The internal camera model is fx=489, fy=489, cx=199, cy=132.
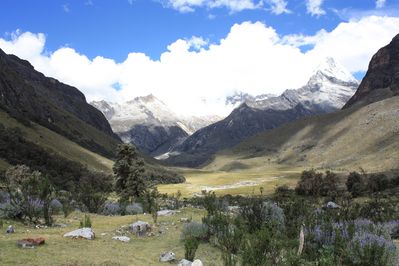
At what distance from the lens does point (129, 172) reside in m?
60.8

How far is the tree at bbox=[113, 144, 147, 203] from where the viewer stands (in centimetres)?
5950

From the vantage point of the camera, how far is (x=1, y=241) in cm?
2041

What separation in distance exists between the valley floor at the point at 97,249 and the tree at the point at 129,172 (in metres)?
31.5

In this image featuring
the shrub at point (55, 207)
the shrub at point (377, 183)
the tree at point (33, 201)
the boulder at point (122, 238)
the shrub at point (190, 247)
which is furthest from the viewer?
the shrub at point (377, 183)

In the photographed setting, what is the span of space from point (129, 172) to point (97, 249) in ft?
132

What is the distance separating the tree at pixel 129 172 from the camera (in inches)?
2343

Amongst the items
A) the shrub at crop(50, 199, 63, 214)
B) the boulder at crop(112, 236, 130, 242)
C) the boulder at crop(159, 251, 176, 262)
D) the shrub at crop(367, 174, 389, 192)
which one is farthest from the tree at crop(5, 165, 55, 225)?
the shrub at crop(367, 174, 389, 192)

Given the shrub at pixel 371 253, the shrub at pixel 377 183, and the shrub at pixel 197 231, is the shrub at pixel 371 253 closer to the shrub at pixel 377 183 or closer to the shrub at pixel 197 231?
the shrub at pixel 197 231

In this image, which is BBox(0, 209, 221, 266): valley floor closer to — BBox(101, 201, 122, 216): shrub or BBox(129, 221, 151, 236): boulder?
BBox(129, 221, 151, 236): boulder

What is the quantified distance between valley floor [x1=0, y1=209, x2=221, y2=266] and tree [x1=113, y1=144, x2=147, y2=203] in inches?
1241

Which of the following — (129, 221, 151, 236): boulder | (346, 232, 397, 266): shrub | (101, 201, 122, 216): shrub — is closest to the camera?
(346, 232, 397, 266): shrub

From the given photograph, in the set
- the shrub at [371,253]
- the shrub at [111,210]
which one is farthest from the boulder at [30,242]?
the shrub at [111,210]

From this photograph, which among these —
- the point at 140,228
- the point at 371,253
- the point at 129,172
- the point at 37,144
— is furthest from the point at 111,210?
the point at 37,144

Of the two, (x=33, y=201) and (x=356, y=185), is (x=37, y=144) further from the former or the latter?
(x=33, y=201)
